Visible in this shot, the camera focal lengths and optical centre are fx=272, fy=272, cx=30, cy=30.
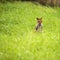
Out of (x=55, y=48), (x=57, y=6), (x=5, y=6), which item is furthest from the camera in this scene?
(x=57, y=6)

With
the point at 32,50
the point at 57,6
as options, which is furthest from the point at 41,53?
the point at 57,6

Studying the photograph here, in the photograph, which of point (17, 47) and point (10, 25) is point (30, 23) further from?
point (17, 47)

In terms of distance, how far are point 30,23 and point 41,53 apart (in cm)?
541

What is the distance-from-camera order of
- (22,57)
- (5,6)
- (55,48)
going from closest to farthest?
(22,57) → (55,48) → (5,6)

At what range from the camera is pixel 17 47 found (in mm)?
8781

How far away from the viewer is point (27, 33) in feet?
37.6

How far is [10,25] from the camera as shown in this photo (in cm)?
1326

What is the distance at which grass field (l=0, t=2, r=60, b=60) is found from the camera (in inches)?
332

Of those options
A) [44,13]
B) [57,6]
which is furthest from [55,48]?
[57,6]

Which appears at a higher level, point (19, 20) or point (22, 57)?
point (22, 57)

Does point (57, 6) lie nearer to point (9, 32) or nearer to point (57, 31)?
point (57, 31)

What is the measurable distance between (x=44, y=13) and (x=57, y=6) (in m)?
3.30

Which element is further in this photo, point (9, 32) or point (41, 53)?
point (9, 32)

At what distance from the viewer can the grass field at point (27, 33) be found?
8.43 m
